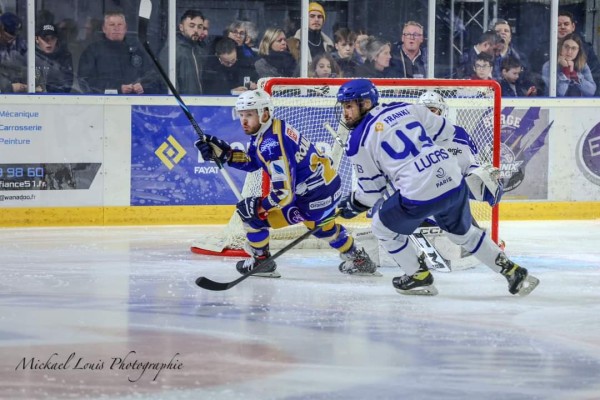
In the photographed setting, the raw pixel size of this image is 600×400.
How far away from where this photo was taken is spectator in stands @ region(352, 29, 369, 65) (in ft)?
27.3

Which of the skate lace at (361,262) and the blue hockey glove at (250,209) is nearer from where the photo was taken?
the blue hockey glove at (250,209)

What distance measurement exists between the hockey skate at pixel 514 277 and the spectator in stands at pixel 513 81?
12.8ft

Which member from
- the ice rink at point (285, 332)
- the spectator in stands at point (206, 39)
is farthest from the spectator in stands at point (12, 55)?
the ice rink at point (285, 332)

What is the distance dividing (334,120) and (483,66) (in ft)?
6.11

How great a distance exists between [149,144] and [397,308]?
11.6 ft

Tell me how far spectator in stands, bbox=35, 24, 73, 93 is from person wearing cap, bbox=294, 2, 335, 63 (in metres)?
1.70

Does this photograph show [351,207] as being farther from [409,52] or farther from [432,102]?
[409,52]

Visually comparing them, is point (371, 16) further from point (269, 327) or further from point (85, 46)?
point (269, 327)

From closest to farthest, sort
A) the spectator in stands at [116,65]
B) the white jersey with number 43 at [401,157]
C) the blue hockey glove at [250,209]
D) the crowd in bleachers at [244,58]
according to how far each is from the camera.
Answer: the white jersey with number 43 at [401,157] → the blue hockey glove at [250,209] → the crowd in bleachers at [244,58] → the spectator in stands at [116,65]

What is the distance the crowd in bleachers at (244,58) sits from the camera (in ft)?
25.2

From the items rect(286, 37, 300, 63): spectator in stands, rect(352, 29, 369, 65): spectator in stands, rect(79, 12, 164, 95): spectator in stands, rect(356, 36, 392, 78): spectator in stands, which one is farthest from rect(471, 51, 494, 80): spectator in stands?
rect(79, 12, 164, 95): spectator in stands

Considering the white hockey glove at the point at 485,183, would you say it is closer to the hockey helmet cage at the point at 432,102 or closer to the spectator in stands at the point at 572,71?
the hockey helmet cage at the point at 432,102

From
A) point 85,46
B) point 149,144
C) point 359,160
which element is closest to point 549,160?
point 149,144

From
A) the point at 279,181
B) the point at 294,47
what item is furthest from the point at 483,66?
the point at 279,181
